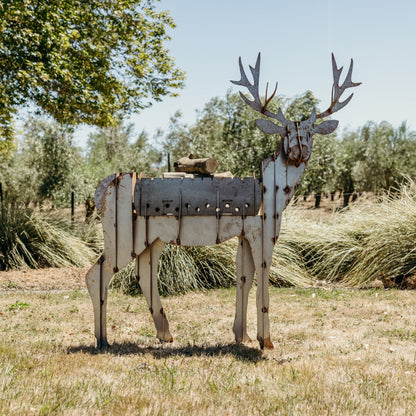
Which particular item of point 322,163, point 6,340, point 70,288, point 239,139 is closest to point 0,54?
point 70,288

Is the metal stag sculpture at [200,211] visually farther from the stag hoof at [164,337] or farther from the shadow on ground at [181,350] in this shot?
the stag hoof at [164,337]

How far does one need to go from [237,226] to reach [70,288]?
15.7ft

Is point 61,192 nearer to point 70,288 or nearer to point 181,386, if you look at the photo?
point 70,288

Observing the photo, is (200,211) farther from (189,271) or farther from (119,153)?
(119,153)

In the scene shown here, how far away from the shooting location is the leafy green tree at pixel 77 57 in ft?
29.0

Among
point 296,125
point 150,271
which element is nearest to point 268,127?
point 296,125

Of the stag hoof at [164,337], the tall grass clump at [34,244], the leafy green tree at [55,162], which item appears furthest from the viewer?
the leafy green tree at [55,162]

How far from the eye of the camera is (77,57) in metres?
10.6

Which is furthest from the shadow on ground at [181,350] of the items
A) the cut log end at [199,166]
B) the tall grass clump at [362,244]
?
the tall grass clump at [362,244]

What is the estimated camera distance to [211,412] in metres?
2.77

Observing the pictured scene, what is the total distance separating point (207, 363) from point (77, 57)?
359 inches

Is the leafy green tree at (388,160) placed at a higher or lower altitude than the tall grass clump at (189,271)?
higher

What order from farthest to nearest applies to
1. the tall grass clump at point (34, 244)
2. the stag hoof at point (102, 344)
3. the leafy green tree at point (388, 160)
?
1. the leafy green tree at point (388, 160)
2. the tall grass clump at point (34, 244)
3. the stag hoof at point (102, 344)

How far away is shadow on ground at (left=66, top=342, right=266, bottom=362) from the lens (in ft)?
13.0
